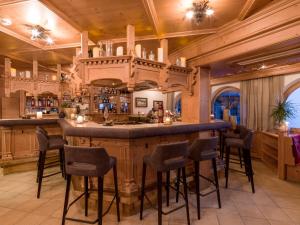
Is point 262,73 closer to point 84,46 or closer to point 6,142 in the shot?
point 84,46

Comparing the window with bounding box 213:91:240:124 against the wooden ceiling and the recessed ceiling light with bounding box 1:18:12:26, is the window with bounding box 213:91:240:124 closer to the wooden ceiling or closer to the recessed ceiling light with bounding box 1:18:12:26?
the wooden ceiling

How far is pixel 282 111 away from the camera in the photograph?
487 cm

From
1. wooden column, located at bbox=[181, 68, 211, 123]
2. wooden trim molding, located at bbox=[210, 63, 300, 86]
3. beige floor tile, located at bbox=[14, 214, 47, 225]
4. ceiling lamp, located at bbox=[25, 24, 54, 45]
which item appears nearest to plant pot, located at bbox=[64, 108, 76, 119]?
ceiling lamp, located at bbox=[25, 24, 54, 45]

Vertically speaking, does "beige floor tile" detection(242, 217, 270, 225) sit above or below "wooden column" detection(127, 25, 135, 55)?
below

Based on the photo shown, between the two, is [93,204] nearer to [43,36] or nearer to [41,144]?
[41,144]

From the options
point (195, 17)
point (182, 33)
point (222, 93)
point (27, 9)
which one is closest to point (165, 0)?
point (195, 17)

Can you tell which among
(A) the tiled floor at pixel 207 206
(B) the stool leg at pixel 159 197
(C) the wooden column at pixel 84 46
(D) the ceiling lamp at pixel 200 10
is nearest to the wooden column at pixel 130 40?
(C) the wooden column at pixel 84 46

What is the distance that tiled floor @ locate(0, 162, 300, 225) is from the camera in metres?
2.43

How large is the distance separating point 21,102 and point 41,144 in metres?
3.82

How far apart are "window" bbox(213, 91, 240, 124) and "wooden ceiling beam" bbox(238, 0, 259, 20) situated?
4346 mm

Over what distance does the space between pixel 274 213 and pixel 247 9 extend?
2.73 metres

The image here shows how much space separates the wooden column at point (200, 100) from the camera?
3.82m

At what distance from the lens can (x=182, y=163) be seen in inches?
89.1

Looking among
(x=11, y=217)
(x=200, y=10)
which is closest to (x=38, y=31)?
(x=200, y=10)
